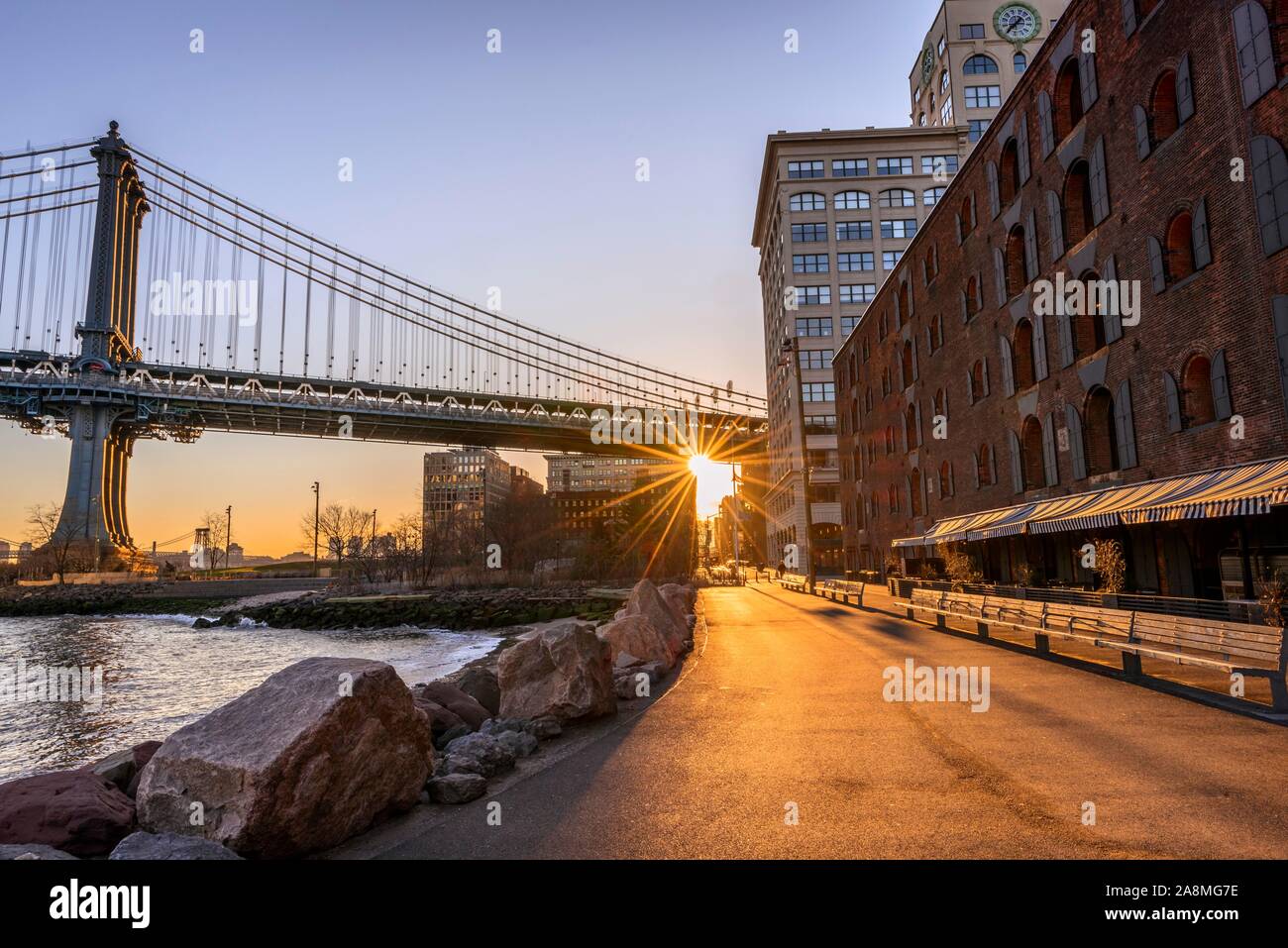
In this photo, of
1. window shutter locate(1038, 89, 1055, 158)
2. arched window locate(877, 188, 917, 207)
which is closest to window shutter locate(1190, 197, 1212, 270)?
window shutter locate(1038, 89, 1055, 158)

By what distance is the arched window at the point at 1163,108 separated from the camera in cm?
1670

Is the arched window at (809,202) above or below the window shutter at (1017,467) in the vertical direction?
above

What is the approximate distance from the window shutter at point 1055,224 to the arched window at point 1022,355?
311 centimetres

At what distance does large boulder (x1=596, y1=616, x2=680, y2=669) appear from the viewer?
41.3 feet

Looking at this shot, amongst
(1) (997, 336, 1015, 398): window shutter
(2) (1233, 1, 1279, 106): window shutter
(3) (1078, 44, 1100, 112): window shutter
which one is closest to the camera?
(2) (1233, 1, 1279, 106): window shutter

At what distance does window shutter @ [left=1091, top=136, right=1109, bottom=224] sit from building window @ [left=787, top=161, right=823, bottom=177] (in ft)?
170

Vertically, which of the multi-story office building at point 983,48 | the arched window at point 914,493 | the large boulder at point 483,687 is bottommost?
the large boulder at point 483,687

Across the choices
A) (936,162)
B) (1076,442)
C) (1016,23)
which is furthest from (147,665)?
(1016,23)

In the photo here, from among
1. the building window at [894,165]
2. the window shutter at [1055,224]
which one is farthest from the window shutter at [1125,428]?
the building window at [894,165]

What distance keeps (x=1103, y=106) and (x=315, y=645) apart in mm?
31271

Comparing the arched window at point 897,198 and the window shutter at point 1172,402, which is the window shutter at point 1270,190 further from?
the arched window at point 897,198

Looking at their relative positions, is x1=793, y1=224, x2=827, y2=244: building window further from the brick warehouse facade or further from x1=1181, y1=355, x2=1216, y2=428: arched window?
x1=1181, y1=355, x2=1216, y2=428: arched window

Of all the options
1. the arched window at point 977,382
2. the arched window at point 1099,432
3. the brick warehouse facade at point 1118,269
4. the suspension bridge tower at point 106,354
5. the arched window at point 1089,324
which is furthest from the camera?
the suspension bridge tower at point 106,354

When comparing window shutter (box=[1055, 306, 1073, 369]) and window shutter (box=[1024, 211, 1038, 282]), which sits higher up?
window shutter (box=[1024, 211, 1038, 282])
